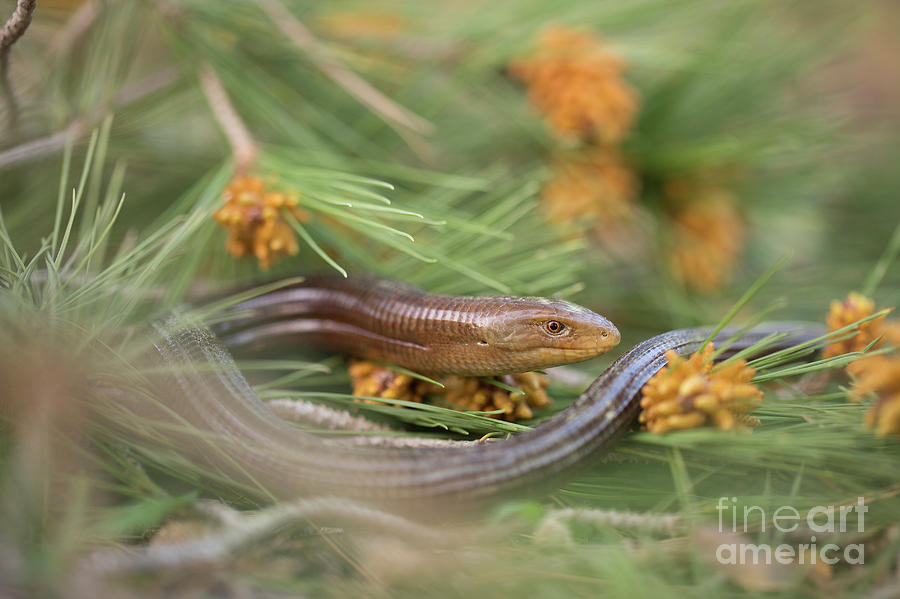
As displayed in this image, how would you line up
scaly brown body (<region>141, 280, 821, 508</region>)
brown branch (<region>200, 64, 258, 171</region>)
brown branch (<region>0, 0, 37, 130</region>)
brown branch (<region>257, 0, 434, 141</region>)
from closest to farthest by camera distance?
scaly brown body (<region>141, 280, 821, 508</region>) → brown branch (<region>0, 0, 37, 130</region>) → brown branch (<region>200, 64, 258, 171</region>) → brown branch (<region>257, 0, 434, 141</region>)

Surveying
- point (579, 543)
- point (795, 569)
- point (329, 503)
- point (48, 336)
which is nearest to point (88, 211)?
point (48, 336)

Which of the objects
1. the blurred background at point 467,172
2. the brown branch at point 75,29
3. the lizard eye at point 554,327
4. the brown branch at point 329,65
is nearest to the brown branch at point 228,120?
the blurred background at point 467,172

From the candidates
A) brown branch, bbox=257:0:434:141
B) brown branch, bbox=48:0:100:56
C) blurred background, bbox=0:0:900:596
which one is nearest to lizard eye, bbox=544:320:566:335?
blurred background, bbox=0:0:900:596

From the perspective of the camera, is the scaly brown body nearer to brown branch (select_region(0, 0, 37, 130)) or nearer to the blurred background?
the blurred background

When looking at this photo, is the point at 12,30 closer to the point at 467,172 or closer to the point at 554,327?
the point at 554,327

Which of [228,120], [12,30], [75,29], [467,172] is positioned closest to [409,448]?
[228,120]

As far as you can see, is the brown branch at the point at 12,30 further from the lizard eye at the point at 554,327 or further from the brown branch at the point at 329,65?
the lizard eye at the point at 554,327

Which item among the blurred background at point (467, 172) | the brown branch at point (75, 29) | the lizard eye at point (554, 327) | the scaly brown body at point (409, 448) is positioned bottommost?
the scaly brown body at point (409, 448)
